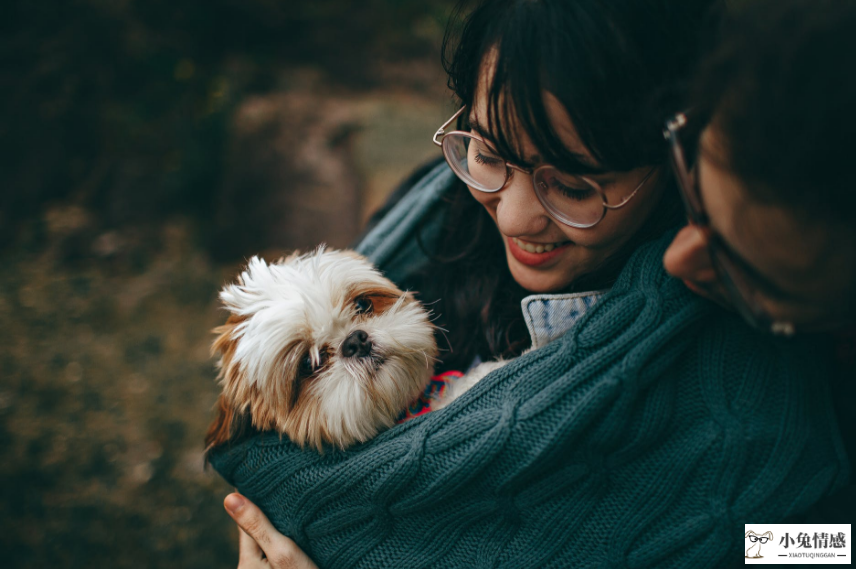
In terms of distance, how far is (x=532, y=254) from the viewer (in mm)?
1506

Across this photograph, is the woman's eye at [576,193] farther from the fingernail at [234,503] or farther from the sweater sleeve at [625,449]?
the fingernail at [234,503]

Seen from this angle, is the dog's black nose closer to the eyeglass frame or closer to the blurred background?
the eyeglass frame

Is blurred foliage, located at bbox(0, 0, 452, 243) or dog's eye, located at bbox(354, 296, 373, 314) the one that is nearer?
dog's eye, located at bbox(354, 296, 373, 314)

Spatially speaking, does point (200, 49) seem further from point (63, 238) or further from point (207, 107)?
point (63, 238)

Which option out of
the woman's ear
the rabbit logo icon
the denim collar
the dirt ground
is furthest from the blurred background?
the woman's ear

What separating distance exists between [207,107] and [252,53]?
101cm

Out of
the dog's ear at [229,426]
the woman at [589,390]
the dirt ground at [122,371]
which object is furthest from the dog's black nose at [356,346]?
the dirt ground at [122,371]

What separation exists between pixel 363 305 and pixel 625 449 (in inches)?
34.8

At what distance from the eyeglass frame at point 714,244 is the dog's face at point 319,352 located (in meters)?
0.88

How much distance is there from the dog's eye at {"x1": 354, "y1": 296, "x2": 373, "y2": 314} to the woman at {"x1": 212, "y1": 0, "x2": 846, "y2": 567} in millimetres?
421

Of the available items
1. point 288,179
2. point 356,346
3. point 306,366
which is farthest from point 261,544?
point 288,179

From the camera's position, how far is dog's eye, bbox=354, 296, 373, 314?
1712 millimetres

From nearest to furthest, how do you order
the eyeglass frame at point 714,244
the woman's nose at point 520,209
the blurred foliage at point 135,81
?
the eyeglass frame at point 714,244 < the woman's nose at point 520,209 < the blurred foliage at point 135,81

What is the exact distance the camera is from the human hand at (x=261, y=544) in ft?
5.10
